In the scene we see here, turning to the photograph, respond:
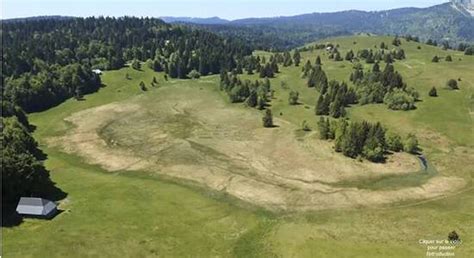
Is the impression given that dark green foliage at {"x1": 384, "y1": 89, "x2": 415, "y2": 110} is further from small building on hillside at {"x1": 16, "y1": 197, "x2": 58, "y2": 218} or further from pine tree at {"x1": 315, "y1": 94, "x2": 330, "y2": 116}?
small building on hillside at {"x1": 16, "y1": 197, "x2": 58, "y2": 218}

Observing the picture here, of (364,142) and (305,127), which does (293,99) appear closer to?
(305,127)

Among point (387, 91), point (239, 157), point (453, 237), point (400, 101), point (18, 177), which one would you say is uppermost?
point (18, 177)

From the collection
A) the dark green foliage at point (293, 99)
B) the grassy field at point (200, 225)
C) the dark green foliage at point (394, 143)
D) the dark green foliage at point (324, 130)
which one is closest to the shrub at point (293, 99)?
the dark green foliage at point (293, 99)

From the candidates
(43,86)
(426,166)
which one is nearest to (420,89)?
(426,166)

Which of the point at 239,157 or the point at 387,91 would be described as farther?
the point at 387,91

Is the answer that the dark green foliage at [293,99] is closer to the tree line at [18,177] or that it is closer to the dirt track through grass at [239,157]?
the dirt track through grass at [239,157]

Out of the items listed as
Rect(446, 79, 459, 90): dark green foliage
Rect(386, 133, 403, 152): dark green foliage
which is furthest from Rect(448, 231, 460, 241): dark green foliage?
Rect(446, 79, 459, 90): dark green foliage

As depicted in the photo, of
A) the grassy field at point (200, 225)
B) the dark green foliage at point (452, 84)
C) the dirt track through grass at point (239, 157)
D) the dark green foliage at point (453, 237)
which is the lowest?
the dirt track through grass at point (239, 157)

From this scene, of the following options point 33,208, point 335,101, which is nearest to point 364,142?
point 335,101
